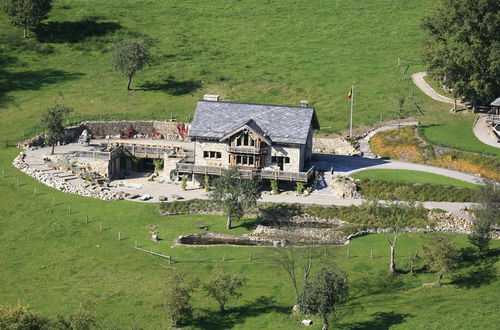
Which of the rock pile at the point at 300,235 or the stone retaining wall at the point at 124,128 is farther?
the stone retaining wall at the point at 124,128

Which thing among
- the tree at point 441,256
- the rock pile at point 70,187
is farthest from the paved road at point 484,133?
the rock pile at point 70,187

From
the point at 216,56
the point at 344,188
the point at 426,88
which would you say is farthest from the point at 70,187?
the point at 426,88

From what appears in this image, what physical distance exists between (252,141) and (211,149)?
19.1 feet

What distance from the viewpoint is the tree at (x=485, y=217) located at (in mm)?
100688

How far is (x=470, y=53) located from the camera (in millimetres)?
141500

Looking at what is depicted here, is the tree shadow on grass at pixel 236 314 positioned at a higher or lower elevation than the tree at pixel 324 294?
lower

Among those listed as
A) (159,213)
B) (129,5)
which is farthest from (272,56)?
(159,213)

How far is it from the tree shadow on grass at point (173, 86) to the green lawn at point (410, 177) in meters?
46.0

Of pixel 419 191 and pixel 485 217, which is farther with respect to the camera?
pixel 419 191

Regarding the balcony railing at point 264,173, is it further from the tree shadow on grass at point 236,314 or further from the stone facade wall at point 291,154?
the tree shadow on grass at point 236,314

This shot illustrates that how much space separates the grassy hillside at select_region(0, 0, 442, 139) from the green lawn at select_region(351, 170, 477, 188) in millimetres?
23905

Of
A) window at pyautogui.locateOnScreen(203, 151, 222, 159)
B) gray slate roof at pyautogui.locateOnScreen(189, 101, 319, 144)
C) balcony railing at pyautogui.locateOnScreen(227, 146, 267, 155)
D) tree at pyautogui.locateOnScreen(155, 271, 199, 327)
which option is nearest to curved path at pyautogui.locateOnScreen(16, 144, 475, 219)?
window at pyautogui.locateOnScreen(203, 151, 222, 159)

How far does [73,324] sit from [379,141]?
6685 centimetres

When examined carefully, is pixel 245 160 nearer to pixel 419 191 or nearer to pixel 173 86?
pixel 419 191
